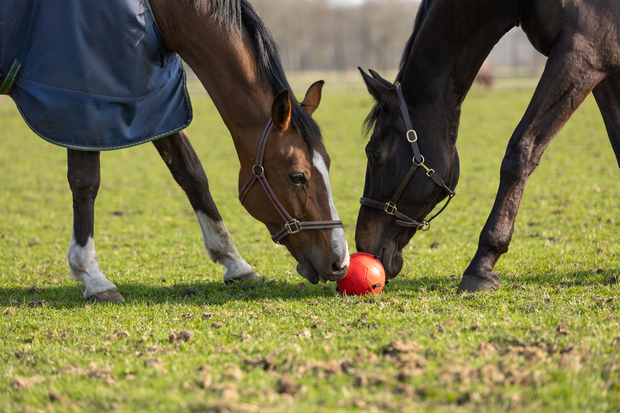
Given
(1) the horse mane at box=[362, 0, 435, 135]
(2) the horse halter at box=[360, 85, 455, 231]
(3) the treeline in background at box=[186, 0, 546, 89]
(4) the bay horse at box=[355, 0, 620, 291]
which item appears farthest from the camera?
(3) the treeline in background at box=[186, 0, 546, 89]

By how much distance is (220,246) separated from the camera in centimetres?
512

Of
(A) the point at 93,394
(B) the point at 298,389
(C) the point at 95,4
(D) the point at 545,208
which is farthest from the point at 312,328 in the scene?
(D) the point at 545,208

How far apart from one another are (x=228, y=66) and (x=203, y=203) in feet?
4.90

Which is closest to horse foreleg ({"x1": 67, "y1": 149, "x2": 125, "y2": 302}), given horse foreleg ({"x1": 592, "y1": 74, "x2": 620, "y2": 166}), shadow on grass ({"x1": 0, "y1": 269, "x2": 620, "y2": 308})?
shadow on grass ({"x1": 0, "y1": 269, "x2": 620, "y2": 308})

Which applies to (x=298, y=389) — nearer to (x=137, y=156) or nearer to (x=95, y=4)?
(x=95, y=4)

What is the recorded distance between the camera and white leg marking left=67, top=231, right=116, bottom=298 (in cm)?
454

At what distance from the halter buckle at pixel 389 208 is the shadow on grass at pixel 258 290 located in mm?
647

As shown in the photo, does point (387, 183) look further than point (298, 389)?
Yes

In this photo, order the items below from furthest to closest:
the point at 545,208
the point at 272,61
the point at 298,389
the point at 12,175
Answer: the point at 12,175 < the point at 545,208 < the point at 272,61 < the point at 298,389

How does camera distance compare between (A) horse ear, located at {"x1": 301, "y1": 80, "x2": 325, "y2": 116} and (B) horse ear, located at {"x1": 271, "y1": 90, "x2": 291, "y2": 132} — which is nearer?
(B) horse ear, located at {"x1": 271, "y1": 90, "x2": 291, "y2": 132}

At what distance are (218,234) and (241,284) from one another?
1.83 feet

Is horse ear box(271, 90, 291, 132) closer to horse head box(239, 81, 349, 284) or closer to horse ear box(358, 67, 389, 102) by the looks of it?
horse head box(239, 81, 349, 284)

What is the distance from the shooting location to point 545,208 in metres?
8.02

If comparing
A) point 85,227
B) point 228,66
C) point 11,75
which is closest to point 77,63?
point 11,75
